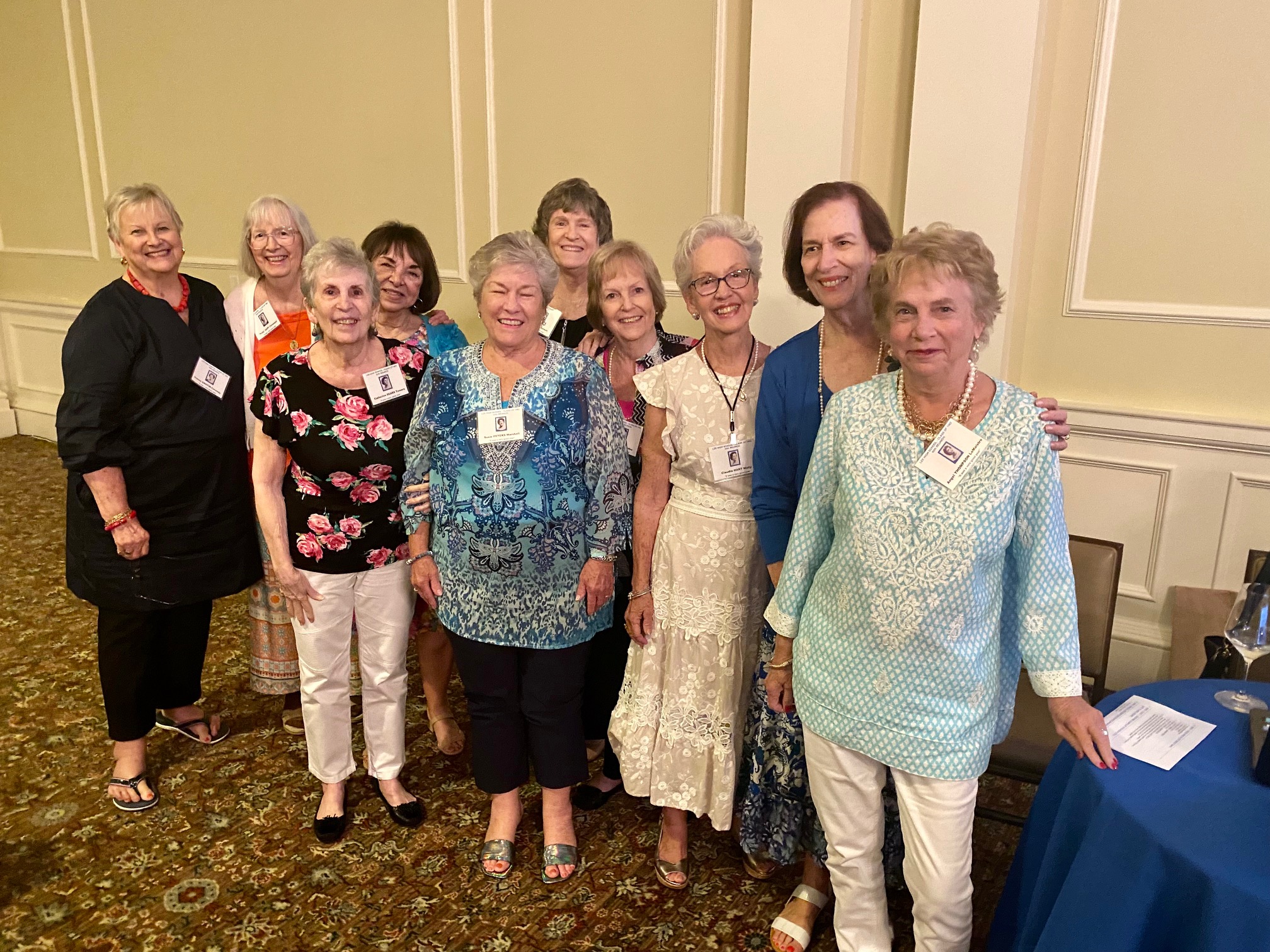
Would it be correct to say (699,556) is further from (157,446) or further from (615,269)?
(157,446)

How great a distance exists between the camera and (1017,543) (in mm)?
1548

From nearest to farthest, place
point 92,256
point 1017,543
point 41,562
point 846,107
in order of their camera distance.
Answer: point 1017,543, point 846,107, point 41,562, point 92,256

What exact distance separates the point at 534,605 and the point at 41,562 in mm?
3593

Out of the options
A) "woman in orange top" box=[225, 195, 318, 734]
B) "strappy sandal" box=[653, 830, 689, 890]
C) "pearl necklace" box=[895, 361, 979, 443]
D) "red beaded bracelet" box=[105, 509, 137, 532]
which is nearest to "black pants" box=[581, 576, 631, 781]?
"strappy sandal" box=[653, 830, 689, 890]

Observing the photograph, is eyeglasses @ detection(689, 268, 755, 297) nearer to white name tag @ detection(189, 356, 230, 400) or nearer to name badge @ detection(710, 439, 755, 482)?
name badge @ detection(710, 439, 755, 482)

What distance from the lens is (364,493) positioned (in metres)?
2.26

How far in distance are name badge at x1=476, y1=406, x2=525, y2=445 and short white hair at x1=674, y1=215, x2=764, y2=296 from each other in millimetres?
498

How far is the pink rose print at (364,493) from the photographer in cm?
225

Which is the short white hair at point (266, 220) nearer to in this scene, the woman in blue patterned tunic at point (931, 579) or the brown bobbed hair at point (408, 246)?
the brown bobbed hair at point (408, 246)

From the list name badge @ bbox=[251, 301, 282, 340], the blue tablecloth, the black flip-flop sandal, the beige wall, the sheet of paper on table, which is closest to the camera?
the blue tablecloth

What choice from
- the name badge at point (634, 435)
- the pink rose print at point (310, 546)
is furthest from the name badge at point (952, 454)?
the pink rose print at point (310, 546)

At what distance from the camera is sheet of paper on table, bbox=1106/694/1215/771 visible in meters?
1.45

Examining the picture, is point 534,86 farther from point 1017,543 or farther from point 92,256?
point 92,256

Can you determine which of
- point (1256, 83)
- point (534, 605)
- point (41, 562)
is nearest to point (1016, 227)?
point (1256, 83)
